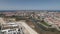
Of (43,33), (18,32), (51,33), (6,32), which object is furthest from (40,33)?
(6,32)

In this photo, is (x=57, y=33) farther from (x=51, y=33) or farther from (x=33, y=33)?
(x=33, y=33)

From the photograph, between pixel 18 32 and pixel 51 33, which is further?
pixel 51 33

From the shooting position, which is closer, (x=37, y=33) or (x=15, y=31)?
(x=15, y=31)

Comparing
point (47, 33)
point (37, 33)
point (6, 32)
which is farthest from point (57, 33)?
point (6, 32)

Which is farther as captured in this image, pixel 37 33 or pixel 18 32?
pixel 37 33

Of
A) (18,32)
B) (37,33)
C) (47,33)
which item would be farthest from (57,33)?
(18,32)

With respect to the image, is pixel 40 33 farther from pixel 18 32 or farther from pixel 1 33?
pixel 1 33

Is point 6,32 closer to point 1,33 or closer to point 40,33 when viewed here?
point 1,33
